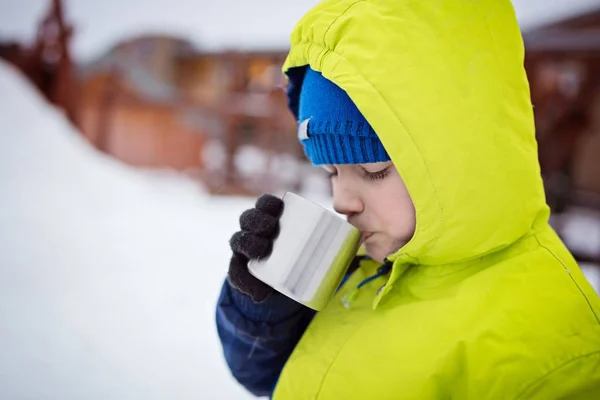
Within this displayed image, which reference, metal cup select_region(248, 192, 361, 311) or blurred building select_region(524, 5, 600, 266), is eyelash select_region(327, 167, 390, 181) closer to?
metal cup select_region(248, 192, 361, 311)

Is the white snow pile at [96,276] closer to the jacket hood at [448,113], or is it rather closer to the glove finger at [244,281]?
the glove finger at [244,281]

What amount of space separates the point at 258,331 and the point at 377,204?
1.36 feet

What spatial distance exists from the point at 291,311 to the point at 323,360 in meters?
0.17

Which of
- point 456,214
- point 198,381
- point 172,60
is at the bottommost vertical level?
point 172,60

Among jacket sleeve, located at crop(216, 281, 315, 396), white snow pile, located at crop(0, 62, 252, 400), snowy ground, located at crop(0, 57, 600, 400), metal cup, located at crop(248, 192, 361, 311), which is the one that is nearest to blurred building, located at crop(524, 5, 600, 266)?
snowy ground, located at crop(0, 57, 600, 400)

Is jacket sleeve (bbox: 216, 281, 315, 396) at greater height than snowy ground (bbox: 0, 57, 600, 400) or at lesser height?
greater

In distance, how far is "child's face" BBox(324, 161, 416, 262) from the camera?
74 cm

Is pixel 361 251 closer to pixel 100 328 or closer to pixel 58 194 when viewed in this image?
pixel 100 328

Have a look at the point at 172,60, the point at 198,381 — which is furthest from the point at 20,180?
the point at 172,60

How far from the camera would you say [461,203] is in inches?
26.1

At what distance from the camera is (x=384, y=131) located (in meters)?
0.67

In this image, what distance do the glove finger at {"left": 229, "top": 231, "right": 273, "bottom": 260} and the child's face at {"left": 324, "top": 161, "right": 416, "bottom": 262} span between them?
0.59 feet

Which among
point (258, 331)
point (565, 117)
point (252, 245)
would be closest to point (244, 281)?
point (252, 245)

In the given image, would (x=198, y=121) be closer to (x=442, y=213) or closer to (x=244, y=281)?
(x=244, y=281)
